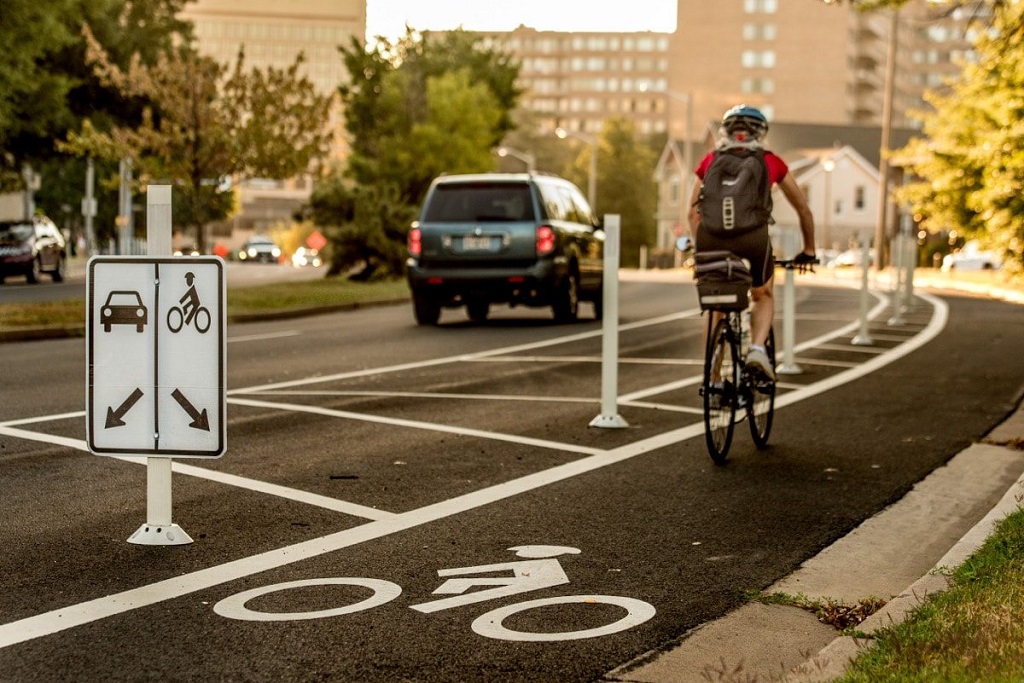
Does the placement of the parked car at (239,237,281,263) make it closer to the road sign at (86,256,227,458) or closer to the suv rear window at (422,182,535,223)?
the suv rear window at (422,182,535,223)

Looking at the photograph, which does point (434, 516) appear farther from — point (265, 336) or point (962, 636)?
point (265, 336)

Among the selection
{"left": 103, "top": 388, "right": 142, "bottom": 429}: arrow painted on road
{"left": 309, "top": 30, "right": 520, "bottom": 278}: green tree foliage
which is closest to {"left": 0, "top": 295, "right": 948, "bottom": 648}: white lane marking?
{"left": 103, "top": 388, "right": 142, "bottom": 429}: arrow painted on road

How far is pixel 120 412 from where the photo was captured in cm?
602

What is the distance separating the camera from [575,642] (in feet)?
15.9

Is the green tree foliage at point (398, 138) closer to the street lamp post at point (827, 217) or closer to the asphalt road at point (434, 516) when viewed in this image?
the asphalt road at point (434, 516)

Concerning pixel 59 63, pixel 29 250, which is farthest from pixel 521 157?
pixel 29 250

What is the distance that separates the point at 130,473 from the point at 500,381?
5.49 metres

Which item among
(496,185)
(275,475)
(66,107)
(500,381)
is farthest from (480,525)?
(66,107)

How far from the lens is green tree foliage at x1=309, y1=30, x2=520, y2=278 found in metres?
37.6

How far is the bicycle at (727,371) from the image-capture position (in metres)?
8.35

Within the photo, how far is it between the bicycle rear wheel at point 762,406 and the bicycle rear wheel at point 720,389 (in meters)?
0.19

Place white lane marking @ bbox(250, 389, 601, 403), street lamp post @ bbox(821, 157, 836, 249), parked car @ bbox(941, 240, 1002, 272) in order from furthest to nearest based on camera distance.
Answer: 1. street lamp post @ bbox(821, 157, 836, 249)
2. parked car @ bbox(941, 240, 1002, 272)
3. white lane marking @ bbox(250, 389, 601, 403)

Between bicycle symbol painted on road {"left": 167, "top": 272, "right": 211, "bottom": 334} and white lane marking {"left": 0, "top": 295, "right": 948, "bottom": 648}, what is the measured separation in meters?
0.90

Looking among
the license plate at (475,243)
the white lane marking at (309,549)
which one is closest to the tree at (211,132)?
the license plate at (475,243)
